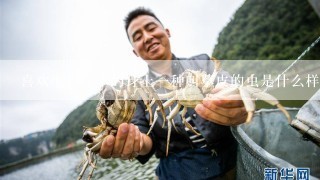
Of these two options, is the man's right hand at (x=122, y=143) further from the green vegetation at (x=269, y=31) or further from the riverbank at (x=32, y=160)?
the green vegetation at (x=269, y=31)

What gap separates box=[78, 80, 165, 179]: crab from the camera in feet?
5.29

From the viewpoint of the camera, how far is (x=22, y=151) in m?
22.4

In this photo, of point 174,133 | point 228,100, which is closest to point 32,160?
point 174,133

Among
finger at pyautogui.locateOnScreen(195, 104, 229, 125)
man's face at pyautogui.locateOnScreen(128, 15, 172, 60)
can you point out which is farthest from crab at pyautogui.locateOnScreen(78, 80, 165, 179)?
man's face at pyautogui.locateOnScreen(128, 15, 172, 60)

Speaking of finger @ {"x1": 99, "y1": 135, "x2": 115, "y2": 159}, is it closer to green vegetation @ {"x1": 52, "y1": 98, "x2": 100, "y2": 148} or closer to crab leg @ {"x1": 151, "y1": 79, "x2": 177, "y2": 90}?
crab leg @ {"x1": 151, "y1": 79, "x2": 177, "y2": 90}

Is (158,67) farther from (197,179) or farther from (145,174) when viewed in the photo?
(145,174)

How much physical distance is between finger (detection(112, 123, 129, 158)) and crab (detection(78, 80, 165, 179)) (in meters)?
0.04

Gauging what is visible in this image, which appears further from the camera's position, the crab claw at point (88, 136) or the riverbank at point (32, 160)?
the riverbank at point (32, 160)

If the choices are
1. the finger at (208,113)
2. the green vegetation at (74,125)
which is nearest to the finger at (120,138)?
the finger at (208,113)

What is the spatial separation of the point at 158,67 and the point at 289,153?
184cm

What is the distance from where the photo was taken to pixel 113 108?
64.4 inches

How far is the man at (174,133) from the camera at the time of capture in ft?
5.41

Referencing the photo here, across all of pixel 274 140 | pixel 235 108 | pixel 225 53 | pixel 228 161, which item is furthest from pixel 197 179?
pixel 225 53

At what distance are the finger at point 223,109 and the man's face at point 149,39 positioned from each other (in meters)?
1.41
